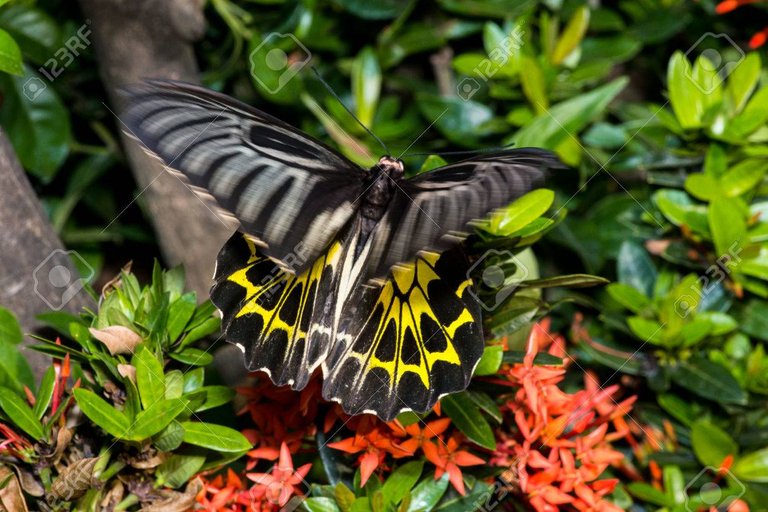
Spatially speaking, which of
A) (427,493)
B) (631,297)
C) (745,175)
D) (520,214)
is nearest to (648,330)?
(631,297)

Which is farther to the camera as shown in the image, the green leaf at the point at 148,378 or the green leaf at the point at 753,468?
the green leaf at the point at 753,468

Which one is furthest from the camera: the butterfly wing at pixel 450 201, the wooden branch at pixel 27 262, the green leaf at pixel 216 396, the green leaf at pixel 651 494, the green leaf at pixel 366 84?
the green leaf at pixel 366 84

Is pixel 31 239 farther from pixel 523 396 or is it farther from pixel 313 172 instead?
pixel 523 396

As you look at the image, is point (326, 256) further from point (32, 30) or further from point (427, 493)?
point (32, 30)

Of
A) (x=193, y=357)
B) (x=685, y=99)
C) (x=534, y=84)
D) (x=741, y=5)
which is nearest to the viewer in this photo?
(x=193, y=357)

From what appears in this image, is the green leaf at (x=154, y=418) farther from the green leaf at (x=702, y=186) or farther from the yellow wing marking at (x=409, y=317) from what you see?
the green leaf at (x=702, y=186)

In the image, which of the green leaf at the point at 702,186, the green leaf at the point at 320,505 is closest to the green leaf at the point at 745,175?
the green leaf at the point at 702,186
